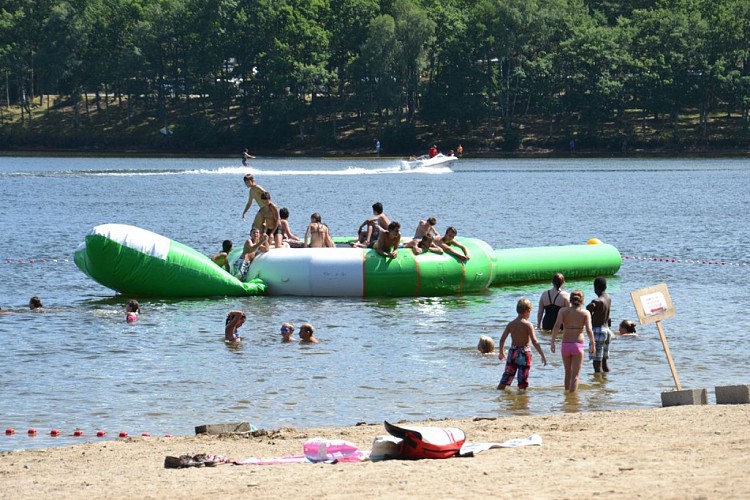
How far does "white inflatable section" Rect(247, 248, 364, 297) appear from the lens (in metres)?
21.6

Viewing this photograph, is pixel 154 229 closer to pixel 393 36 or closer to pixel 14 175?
pixel 14 175

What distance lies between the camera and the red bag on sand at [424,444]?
31.8 ft

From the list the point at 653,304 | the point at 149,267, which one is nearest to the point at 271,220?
the point at 149,267

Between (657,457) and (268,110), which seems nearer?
(657,457)

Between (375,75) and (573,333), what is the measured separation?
80.1 meters

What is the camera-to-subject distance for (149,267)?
2105 cm

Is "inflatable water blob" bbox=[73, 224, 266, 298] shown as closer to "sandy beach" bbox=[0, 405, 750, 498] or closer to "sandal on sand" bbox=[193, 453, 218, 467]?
"sandy beach" bbox=[0, 405, 750, 498]

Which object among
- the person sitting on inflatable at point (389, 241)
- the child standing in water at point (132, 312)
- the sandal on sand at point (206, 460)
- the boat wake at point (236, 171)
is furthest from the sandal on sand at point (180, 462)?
the boat wake at point (236, 171)

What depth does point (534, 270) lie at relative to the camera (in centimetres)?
2381

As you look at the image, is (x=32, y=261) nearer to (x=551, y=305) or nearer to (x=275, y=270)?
(x=275, y=270)

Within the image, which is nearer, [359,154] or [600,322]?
[600,322]

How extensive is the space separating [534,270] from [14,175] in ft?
185

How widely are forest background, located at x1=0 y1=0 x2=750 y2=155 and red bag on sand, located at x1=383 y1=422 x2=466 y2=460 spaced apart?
255 ft

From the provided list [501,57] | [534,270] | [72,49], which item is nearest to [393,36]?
[501,57]
